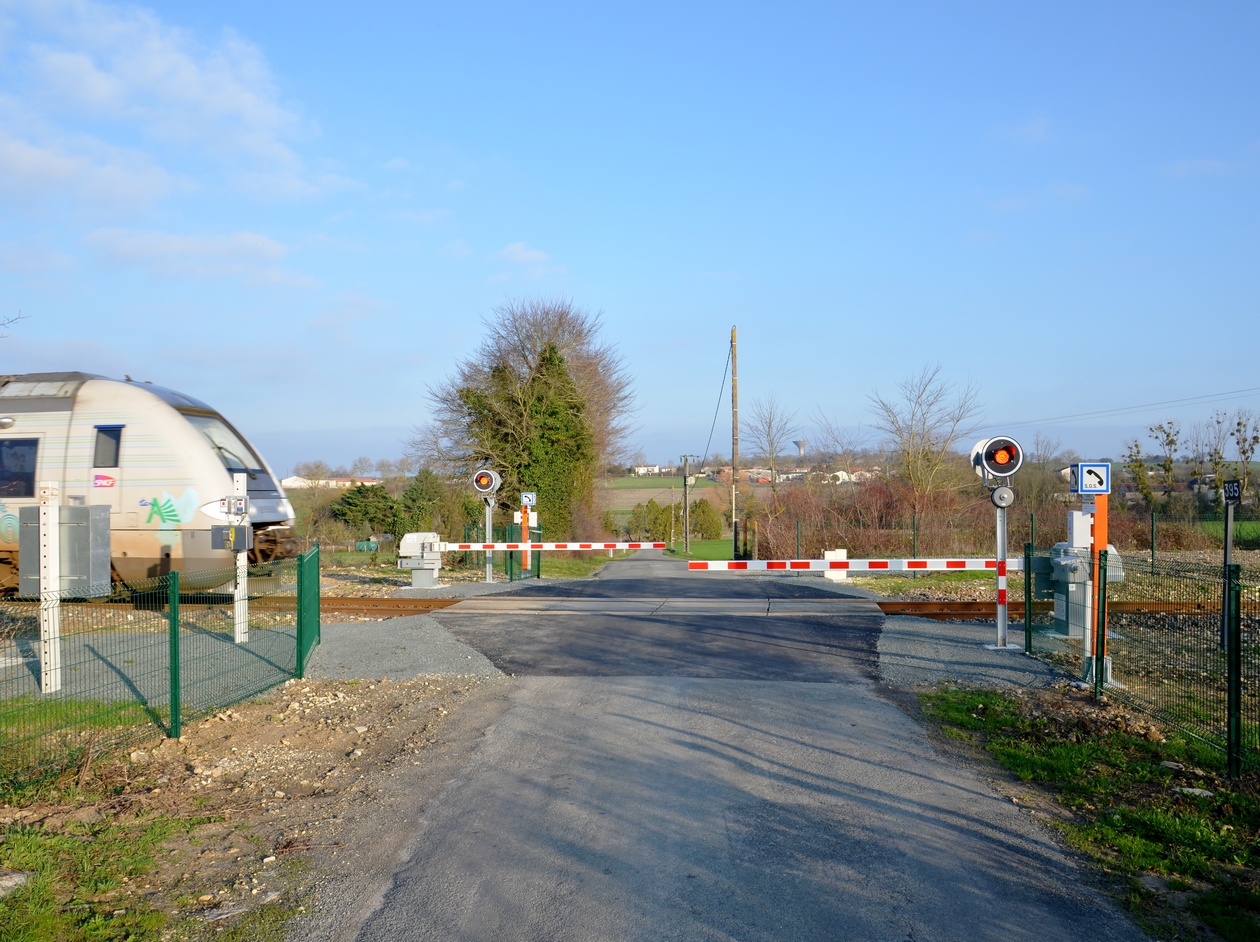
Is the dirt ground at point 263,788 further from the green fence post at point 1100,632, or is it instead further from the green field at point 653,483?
the green field at point 653,483

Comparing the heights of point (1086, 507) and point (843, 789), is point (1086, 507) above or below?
above

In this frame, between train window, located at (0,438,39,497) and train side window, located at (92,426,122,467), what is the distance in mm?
1124

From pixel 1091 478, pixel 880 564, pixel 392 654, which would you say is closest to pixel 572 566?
pixel 880 564

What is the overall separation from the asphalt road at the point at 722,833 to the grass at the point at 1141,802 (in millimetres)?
366

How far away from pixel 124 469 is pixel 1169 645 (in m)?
15.3

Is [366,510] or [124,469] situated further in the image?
[366,510]

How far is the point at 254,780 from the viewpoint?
6.91m

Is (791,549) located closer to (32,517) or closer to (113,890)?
(32,517)

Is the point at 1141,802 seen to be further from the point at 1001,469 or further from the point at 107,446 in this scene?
the point at 107,446

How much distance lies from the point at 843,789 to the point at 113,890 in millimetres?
4590

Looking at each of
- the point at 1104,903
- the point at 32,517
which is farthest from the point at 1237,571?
the point at 32,517

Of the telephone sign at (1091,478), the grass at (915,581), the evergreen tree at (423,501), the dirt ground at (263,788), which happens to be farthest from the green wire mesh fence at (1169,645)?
the evergreen tree at (423,501)

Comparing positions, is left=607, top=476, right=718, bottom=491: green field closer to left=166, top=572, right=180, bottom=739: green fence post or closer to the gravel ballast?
the gravel ballast

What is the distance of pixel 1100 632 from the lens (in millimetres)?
9289
